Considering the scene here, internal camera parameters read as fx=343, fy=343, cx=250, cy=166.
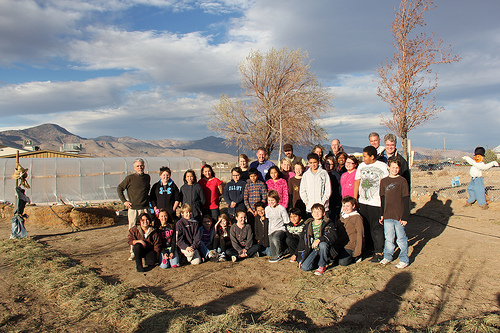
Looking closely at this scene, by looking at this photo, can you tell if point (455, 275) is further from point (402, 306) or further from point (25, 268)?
point (25, 268)

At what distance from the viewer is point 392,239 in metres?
5.16

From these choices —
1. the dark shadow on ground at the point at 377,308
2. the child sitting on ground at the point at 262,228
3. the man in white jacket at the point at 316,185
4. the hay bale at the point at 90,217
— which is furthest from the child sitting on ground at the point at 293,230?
the hay bale at the point at 90,217

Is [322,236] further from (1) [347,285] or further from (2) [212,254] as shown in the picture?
(2) [212,254]

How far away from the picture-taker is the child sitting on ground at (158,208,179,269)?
18.6 ft

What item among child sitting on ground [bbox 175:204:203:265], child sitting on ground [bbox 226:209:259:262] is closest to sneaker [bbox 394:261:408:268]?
child sitting on ground [bbox 226:209:259:262]

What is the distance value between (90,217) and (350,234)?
7.92m

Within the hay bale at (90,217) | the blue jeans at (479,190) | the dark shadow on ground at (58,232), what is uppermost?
the blue jeans at (479,190)

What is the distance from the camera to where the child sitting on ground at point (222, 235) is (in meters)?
6.08

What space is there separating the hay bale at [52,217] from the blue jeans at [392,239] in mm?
8676

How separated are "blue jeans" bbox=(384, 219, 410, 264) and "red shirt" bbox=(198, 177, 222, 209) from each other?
3.20m

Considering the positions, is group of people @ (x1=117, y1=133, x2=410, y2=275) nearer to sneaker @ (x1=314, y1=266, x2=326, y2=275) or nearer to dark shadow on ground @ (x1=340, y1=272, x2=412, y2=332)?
sneaker @ (x1=314, y1=266, x2=326, y2=275)

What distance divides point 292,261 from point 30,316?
364 centimetres

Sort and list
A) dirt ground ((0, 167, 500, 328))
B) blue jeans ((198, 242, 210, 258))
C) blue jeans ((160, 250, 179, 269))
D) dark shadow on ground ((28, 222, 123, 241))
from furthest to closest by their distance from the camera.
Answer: dark shadow on ground ((28, 222, 123, 241))
blue jeans ((198, 242, 210, 258))
blue jeans ((160, 250, 179, 269))
dirt ground ((0, 167, 500, 328))

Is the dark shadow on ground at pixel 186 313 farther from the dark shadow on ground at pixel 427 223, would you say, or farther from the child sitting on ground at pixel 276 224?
the dark shadow on ground at pixel 427 223
